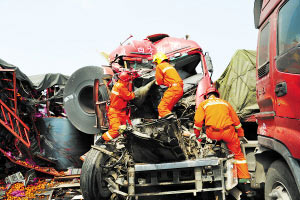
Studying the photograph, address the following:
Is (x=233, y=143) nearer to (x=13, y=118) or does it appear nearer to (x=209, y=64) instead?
(x=209, y=64)

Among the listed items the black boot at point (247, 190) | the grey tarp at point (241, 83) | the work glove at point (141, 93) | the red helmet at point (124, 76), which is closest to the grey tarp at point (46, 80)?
the red helmet at point (124, 76)

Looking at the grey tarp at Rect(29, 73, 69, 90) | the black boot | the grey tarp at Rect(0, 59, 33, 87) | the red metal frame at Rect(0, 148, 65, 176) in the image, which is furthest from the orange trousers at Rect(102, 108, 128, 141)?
the grey tarp at Rect(29, 73, 69, 90)

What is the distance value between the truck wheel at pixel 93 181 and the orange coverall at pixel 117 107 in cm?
68

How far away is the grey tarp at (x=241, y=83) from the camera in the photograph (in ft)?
16.7

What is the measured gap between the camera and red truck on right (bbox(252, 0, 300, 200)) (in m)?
1.84

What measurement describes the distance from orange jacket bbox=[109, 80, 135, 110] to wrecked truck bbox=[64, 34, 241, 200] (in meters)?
0.24

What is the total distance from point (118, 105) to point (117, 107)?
0.05 m

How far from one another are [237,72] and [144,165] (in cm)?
387

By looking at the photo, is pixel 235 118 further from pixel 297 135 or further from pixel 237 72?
pixel 237 72

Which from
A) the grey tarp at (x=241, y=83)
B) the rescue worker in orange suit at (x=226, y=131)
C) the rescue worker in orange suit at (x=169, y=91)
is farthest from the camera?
the grey tarp at (x=241, y=83)

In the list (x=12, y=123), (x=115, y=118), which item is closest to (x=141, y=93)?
(x=115, y=118)

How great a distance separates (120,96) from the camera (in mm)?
4625

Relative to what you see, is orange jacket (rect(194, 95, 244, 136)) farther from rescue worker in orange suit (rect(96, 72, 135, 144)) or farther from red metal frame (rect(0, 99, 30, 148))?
red metal frame (rect(0, 99, 30, 148))

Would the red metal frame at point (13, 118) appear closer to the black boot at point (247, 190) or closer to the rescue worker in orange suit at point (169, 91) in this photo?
the rescue worker in orange suit at point (169, 91)
